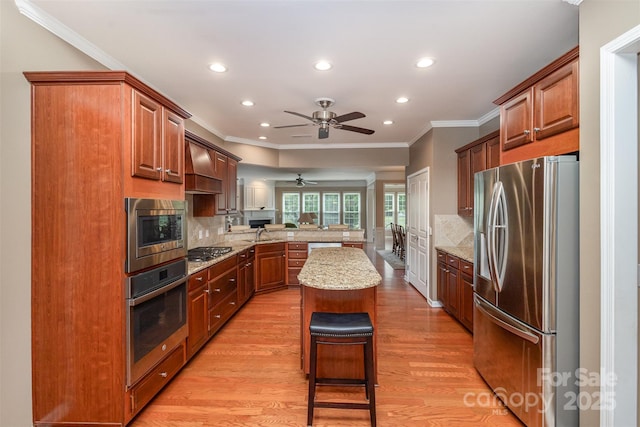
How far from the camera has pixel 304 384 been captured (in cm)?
246

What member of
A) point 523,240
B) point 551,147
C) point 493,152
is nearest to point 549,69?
point 551,147

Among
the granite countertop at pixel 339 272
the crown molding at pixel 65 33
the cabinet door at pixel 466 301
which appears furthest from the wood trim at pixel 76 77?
the cabinet door at pixel 466 301

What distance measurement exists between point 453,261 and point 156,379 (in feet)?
11.1

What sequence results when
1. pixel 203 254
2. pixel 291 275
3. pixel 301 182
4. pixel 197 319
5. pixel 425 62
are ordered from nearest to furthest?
pixel 425 62 → pixel 197 319 → pixel 203 254 → pixel 291 275 → pixel 301 182

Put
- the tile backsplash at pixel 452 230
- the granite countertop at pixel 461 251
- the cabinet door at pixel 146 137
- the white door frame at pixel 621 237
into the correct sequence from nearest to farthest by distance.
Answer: the white door frame at pixel 621 237 → the cabinet door at pixel 146 137 → the granite countertop at pixel 461 251 → the tile backsplash at pixel 452 230

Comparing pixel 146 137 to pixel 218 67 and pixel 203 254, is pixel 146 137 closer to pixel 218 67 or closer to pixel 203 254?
pixel 218 67

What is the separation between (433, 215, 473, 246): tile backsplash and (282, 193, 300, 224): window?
26.3 ft

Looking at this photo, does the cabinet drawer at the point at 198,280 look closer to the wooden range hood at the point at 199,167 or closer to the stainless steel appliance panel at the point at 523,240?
the wooden range hood at the point at 199,167

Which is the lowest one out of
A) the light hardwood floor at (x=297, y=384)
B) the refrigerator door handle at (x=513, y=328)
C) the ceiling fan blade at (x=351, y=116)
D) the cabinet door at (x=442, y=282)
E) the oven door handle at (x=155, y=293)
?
the light hardwood floor at (x=297, y=384)

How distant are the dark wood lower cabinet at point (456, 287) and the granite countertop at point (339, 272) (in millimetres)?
1298

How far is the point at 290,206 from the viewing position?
12.0 m

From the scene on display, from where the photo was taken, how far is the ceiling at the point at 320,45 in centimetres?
190

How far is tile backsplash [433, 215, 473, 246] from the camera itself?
4406 millimetres

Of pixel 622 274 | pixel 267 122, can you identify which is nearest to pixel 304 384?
pixel 622 274
